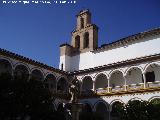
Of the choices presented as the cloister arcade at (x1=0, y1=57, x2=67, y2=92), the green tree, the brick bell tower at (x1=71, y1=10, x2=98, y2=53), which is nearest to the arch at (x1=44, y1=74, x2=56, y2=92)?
the cloister arcade at (x1=0, y1=57, x2=67, y2=92)

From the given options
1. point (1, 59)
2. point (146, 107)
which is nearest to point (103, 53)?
point (1, 59)

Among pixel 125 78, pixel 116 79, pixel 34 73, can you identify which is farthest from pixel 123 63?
pixel 34 73

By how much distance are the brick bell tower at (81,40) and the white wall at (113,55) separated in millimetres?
324

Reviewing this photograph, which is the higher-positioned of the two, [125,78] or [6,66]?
[6,66]

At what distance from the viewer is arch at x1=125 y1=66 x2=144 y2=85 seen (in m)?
31.8

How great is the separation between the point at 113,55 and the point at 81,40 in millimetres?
6265

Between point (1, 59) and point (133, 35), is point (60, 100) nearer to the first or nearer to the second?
point (1, 59)

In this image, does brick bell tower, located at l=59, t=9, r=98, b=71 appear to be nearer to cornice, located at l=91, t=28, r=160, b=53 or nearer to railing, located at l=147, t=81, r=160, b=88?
cornice, located at l=91, t=28, r=160, b=53

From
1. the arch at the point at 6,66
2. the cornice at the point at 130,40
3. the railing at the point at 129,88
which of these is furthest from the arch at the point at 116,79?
the arch at the point at 6,66

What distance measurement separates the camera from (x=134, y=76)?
32500 millimetres

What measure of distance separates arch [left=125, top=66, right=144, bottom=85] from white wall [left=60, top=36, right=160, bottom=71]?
1592 millimetres

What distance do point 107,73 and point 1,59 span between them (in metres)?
11.7

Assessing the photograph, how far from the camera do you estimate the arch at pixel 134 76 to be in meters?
31.8

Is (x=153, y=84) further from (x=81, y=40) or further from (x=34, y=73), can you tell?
(x=81, y=40)
